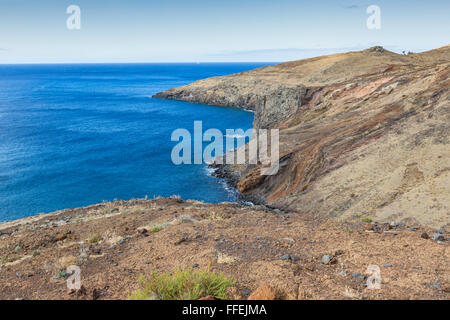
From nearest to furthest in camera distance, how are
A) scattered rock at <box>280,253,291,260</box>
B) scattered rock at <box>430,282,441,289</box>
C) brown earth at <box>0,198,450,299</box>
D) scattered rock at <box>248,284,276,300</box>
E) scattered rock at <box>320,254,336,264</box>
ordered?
1. scattered rock at <box>248,284,276,300</box>
2. scattered rock at <box>430,282,441,289</box>
3. brown earth at <box>0,198,450,299</box>
4. scattered rock at <box>320,254,336,264</box>
5. scattered rock at <box>280,253,291,260</box>

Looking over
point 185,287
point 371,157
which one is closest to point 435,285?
point 185,287

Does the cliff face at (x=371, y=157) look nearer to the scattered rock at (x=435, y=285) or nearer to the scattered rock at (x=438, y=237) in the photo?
the scattered rock at (x=438, y=237)

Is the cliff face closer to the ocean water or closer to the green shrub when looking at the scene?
the ocean water

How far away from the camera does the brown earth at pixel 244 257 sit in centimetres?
699

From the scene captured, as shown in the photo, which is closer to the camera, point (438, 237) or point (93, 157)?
point (438, 237)

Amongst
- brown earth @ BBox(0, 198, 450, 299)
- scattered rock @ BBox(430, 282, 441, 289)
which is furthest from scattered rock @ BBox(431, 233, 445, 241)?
scattered rock @ BBox(430, 282, 441, 289)

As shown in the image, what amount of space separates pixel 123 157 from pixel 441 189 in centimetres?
3941

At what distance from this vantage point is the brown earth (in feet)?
22.9

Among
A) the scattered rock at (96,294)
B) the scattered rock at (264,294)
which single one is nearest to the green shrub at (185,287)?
the scattered rock at (264,294)

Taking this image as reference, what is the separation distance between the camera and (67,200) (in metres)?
32.9

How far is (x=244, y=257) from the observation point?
8594mm

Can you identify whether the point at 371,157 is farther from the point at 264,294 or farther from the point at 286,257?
the point at 264,294
